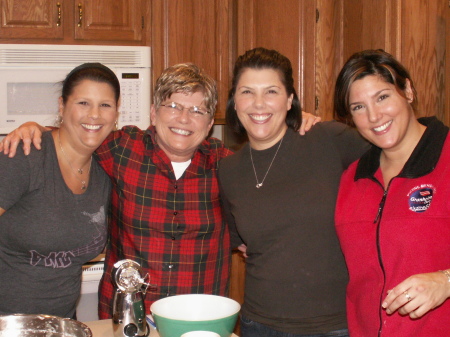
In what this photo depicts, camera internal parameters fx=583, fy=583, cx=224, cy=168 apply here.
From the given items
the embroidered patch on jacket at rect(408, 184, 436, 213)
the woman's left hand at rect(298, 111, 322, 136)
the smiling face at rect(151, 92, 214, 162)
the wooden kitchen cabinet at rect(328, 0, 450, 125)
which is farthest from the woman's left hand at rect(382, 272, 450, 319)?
the wooden kitchen cabinet at rect(328, 0, 450, 125)

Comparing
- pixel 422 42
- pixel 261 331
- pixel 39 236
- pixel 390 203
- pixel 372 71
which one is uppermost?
pixel 422 42

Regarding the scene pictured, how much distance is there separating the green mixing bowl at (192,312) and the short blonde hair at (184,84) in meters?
0.74

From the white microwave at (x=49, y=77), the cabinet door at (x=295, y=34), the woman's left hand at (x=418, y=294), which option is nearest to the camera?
the woman's left hand at (x=418, y=294)

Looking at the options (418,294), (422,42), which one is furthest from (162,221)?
(422,42)

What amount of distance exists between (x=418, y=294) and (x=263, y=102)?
0.80m

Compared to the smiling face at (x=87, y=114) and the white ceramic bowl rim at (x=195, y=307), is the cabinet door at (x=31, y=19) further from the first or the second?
the white ceramic bowl rim at (x=195, y=307)

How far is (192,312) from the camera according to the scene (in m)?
1.54

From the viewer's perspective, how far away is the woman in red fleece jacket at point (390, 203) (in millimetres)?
1455

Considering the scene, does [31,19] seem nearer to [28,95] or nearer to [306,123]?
[28,95]

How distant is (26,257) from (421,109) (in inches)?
66.1

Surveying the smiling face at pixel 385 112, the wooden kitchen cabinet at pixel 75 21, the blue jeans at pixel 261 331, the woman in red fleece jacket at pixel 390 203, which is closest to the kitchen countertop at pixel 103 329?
the blue jeans at pixel 261 331

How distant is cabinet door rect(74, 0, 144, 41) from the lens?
122 inches

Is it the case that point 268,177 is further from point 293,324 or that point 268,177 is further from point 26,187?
point 26,187

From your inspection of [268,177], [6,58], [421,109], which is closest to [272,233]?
[268,177]
